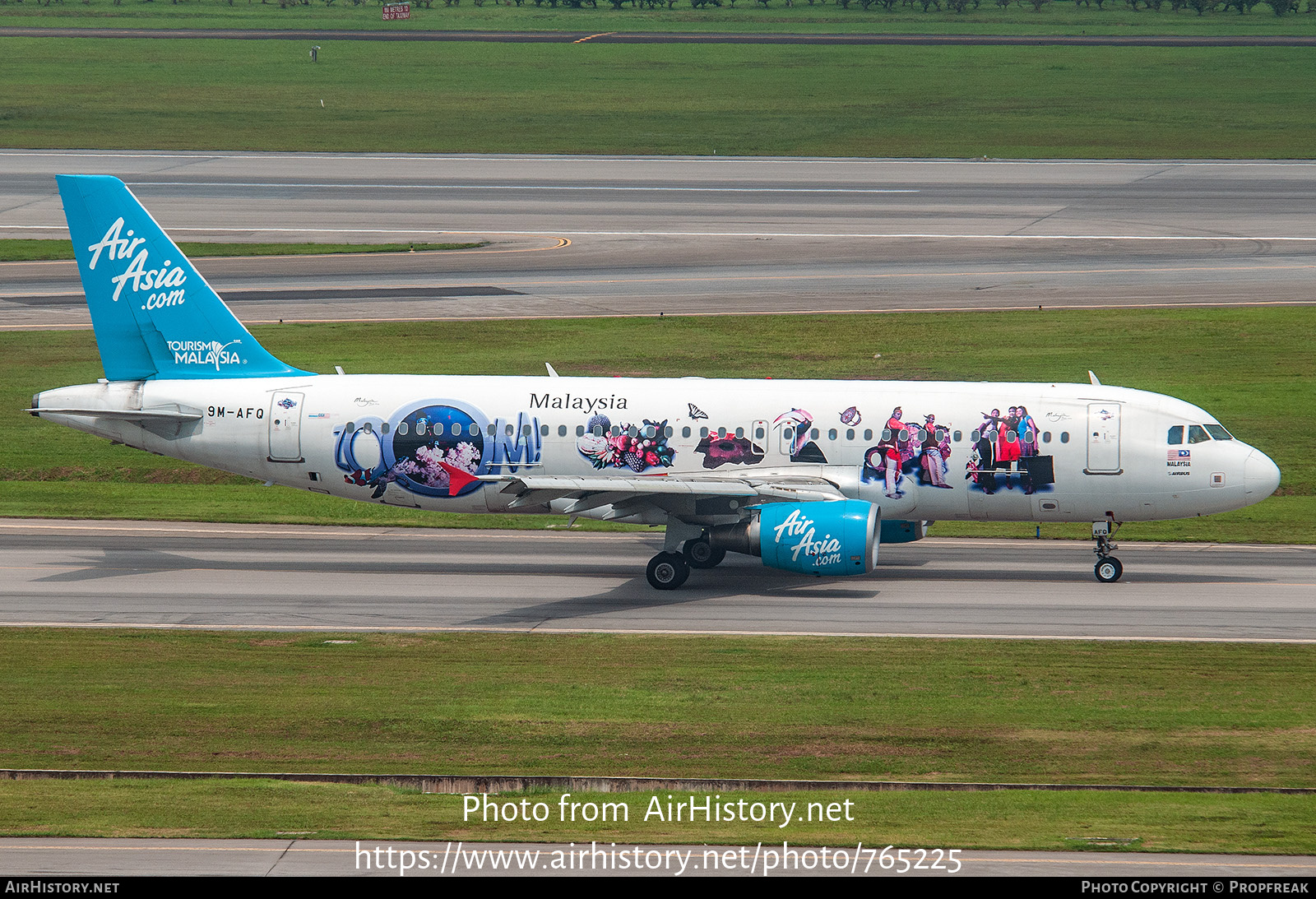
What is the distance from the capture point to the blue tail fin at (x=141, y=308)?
41844 millimetres

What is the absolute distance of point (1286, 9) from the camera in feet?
566

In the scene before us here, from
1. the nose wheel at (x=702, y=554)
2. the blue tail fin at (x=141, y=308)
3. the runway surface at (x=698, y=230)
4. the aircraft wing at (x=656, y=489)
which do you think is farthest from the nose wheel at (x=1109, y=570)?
the runway surface at (x=698, y=230)

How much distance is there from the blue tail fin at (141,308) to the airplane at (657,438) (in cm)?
5

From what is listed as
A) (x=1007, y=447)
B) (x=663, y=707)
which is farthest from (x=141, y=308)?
(x=1007, y=447)

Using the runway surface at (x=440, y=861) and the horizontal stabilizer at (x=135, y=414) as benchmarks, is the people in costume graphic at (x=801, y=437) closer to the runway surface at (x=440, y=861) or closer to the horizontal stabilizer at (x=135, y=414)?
the horizontal stabilizer at (x=135, y=414)

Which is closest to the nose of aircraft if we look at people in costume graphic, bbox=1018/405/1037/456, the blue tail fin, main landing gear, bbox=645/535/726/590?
people in costume graphic, bbox=1018/405/1037/456

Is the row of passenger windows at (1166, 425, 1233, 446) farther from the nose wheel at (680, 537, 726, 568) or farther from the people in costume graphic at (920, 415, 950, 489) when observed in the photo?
the nose wheel at (680, 537, 726, 568)

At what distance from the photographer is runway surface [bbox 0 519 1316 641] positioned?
36.2 m

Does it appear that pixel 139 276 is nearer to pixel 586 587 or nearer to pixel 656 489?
pixel 586 587

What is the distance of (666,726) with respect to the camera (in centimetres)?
2834

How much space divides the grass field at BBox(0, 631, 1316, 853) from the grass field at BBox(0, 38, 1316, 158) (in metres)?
77.2

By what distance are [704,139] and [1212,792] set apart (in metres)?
90.8

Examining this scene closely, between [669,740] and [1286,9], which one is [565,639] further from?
[1286,9]

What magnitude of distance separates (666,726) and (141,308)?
21.6 m
